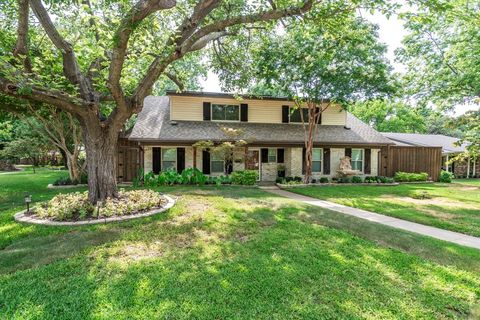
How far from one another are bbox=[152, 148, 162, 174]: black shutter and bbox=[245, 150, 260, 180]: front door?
16.4 ft

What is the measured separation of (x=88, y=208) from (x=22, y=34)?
15.2 ft

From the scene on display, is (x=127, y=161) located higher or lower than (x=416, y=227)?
higher

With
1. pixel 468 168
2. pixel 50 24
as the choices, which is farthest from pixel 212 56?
pixel 468 168

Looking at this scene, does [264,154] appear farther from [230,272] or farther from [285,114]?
[230,272]

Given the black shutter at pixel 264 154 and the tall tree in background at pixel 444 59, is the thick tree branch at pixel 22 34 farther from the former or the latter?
the tall tree in background at pixel 444 59

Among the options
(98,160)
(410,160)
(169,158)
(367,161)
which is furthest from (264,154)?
(410,160)

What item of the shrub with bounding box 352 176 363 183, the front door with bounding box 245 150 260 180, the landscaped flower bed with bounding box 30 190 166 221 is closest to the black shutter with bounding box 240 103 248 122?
the front door with bounding box 245 150 260 180

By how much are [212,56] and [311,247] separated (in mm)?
11807

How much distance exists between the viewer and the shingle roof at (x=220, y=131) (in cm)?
1380

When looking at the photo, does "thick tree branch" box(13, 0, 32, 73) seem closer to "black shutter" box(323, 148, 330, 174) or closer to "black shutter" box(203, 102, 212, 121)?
"black shutter" box(203, 102, 212, 121)

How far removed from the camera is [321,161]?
16547 millimetres

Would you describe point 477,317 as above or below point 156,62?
below

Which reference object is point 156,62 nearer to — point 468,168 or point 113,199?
point 113,199

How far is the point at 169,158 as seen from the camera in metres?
14.5
